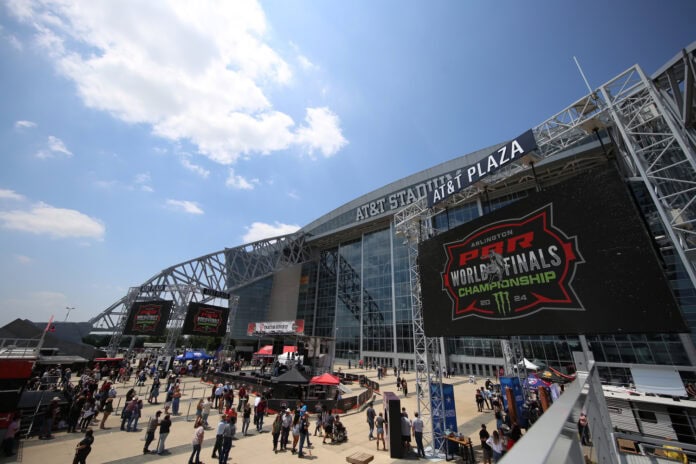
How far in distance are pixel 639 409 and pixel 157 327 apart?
146 feet

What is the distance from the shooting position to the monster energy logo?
9.37m

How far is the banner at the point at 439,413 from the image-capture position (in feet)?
42.0

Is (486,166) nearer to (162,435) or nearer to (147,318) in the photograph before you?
(162,435)

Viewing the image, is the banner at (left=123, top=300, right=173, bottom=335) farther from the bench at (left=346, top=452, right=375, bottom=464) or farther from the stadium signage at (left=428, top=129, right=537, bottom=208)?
the stadium signage at (left=428, top=129, right=537, bottom=208)

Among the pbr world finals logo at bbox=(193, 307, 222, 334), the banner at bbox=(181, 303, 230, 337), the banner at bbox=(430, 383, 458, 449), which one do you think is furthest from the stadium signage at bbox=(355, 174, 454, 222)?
the banner at bbox=(430, 383, 458, 449)

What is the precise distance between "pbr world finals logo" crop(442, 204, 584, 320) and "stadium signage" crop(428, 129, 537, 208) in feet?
17.0

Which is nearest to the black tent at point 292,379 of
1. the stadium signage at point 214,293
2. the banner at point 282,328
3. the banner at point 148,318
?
the banner at point 282,328

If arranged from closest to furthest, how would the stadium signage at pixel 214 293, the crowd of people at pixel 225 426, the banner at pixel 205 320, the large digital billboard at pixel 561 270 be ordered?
the large digital billboard at pixel 561 270
the crowd of people at pixel 225 426
the banner at pixel 205 320
the stadium signage at pixel 214 293

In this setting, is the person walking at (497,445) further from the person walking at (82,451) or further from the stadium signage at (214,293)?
the stadium signage at (214,293)

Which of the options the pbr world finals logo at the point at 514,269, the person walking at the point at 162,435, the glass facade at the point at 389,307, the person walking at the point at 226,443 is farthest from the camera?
the glass facade at the point at 389,307

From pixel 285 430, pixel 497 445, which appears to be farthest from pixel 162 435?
pixel 497 445

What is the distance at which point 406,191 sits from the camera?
44.9 metres

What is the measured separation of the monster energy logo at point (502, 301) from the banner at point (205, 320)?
36.4 meters

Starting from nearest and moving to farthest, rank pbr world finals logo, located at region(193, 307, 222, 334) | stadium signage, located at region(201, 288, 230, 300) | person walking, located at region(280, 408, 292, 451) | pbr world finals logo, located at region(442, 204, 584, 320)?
pbr world finals logo, located at region(442, 204, 584, 320), person walking, located at region(280, 408, 292, 451), pbr world finals logo, located at region(193, 307, 222, 334), stadium signage, located at region(201, 288, 230, 300)
